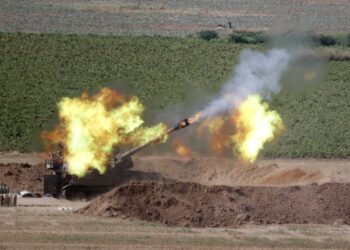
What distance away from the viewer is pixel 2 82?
237 feet

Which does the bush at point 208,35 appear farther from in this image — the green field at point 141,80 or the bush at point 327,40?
the bush at point 327,40

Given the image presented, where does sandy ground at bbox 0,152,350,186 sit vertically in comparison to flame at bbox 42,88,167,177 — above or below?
below

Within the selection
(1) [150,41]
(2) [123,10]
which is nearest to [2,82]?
(1) [150,41]

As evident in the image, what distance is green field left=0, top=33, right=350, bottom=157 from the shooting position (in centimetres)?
6281

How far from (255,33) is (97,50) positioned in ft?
45.0

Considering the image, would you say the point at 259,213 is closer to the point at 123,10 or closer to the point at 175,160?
the point at 175,160

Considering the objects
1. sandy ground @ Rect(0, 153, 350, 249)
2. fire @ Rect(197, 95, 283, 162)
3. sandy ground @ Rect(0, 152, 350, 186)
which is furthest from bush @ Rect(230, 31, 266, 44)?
sandy ground @ Rect(0, 153, 350, 249)

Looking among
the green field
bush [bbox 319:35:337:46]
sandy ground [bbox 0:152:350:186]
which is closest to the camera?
sandy ground [bbox 0:152:350:186]

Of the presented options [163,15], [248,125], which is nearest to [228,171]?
[248,125]

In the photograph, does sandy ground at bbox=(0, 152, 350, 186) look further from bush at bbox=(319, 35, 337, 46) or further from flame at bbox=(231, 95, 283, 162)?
bush at bbox=(319, 35, 337, 46)

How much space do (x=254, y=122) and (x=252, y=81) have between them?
1.93 m

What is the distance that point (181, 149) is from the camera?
56375 millimetres

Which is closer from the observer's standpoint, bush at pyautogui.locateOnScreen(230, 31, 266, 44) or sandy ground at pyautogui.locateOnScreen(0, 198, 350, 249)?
sandy ground at pyautogui.locateOnScreen(0, 198, 350, 249)

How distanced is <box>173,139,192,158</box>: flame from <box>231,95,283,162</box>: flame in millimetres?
3994
